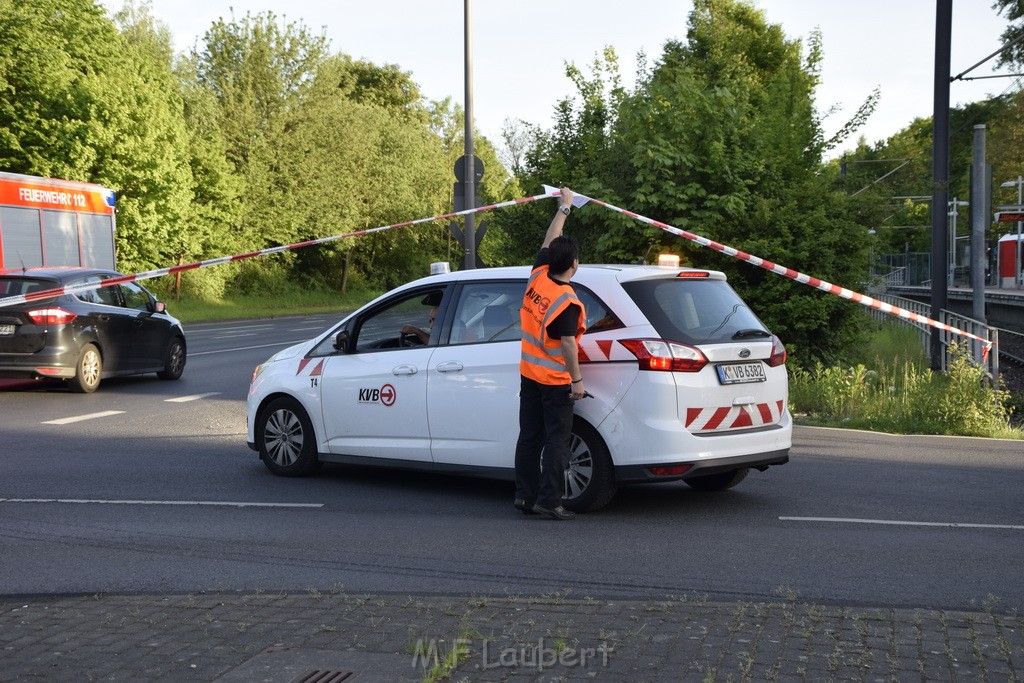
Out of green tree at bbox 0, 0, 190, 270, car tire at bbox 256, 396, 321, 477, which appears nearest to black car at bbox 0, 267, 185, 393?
car tire at bbox 256, 396, 321, 477

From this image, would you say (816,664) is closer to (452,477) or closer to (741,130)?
(452,477)

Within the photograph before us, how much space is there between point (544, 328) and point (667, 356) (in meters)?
0.78

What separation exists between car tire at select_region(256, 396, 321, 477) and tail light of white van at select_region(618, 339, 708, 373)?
2.95 m

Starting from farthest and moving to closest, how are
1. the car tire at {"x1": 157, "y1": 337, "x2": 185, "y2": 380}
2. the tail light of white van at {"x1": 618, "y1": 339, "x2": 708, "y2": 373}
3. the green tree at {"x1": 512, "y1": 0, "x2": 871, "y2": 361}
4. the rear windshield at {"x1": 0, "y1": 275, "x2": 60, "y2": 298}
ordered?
the car tire at {"x1": 157, "y1": 337, "x2": 185, "y2": 380}, the green tree at {"x1": 512, "y1": 0, "x2": 871, "y2": 361}, the rear windshield at {"x1": 0, "y1": 275, "x2": 60, "y2": 298}, the tail light of white van at {"x1": 618, "y1": 339, "x2": 708, "y2": 373}

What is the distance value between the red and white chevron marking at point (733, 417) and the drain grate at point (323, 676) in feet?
11.3

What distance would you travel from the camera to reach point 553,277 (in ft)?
24.3

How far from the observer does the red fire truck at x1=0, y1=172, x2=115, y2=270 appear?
71.7 ft

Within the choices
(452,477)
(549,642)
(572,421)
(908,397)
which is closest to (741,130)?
(908,397)

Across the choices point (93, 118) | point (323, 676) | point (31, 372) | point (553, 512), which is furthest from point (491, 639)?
point (93, 118)

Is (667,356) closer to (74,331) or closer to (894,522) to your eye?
(894,522)

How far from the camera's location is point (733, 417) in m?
7.59

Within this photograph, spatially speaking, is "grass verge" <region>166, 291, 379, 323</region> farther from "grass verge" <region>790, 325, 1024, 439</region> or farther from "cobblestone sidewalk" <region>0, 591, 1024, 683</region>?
"cobblestone sidewalk" <region>0, 591, 1024, 683</region>

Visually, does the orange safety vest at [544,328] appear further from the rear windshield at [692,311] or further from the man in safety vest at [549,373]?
the rear windshield at [692,311]

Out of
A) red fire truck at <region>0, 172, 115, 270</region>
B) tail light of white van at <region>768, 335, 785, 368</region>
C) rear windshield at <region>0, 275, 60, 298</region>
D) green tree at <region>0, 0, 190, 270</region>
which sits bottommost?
tail light of white van at <region>768, 335, 785, 368</region>
